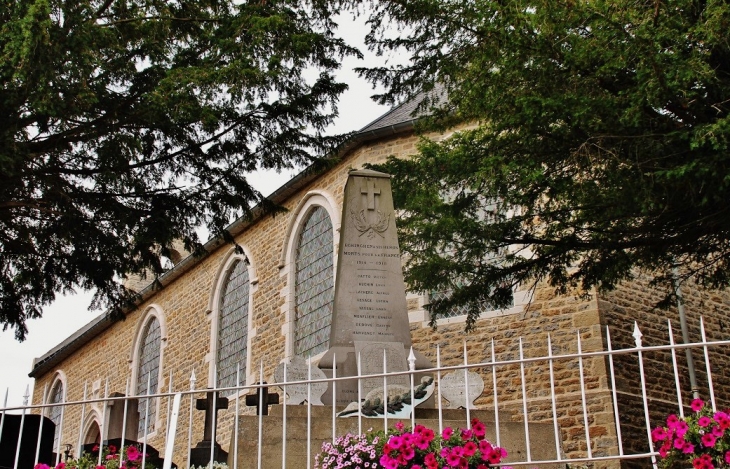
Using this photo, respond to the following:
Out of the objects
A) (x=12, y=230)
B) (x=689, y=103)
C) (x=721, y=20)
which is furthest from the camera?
(x=12, y=230)

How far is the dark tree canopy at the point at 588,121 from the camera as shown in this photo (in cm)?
768

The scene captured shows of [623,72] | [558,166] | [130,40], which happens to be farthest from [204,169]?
[623,72]

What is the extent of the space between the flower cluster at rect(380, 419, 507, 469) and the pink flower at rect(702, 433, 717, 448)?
982mm

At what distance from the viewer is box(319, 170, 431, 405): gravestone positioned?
717 cm

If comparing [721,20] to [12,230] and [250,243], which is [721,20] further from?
[250,243]

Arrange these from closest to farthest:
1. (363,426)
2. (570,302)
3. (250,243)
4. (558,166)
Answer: (363,426) < (558,166) < (570,302) < (250,243)

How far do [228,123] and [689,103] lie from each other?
510 centimetres

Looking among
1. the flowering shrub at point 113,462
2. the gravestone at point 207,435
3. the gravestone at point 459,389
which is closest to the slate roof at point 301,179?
the gravestone at point 207,435

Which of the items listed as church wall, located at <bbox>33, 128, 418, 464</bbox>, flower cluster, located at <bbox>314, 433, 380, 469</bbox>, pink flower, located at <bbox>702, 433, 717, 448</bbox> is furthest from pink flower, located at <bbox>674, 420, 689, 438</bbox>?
church wall, located at <bbox>33, 128, 418, 464</bbox>

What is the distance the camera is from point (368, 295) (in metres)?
7.56

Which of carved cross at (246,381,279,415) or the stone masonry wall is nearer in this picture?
carved cross at (246,381,279,415)

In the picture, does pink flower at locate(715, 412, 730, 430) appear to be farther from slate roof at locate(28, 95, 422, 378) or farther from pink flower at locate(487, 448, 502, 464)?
slate roof at locate(28, 95, 422, 378)

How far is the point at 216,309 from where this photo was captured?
2102 centimetres

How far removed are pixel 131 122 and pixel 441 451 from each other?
20.3ft
